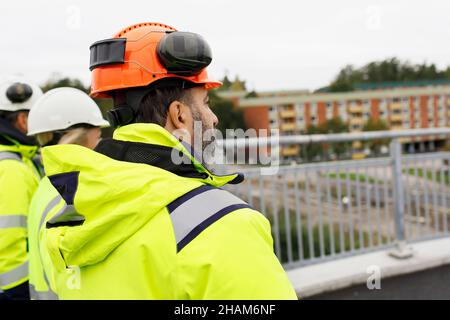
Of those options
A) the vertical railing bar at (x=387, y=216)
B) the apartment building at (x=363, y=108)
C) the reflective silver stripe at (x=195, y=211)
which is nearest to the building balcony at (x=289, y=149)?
the vertical railing bar at (x=387, y=216)

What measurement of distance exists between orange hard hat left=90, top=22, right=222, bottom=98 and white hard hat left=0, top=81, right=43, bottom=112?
210 cm

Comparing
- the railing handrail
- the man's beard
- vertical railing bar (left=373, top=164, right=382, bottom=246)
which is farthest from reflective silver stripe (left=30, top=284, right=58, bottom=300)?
vertical railing bar (left=373, top=164, right=382, bottom=246)

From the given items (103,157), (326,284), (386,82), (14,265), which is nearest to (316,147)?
(326,284)

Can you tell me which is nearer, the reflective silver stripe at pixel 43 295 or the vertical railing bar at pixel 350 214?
the reflective silver stripe at pixel 43 295

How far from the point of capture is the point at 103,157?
1.22 m

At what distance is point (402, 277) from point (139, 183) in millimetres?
4297

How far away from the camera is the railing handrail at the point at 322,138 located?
3860mm

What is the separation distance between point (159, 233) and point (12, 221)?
6.27ft

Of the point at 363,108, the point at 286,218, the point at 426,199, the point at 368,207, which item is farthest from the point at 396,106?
the point at 286,218

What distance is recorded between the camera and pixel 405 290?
4.27 m

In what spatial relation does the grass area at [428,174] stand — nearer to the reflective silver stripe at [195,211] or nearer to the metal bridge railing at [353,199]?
the metal bridge railing at [353,199]

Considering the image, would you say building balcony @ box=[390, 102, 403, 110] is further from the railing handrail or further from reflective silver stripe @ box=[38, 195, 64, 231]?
reflective silver stripe @ box=[38, 195, 64, 231]

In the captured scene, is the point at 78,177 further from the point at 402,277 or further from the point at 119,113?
the point at 402,277

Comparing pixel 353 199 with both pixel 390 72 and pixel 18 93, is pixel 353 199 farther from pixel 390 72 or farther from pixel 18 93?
pixel 390 72
